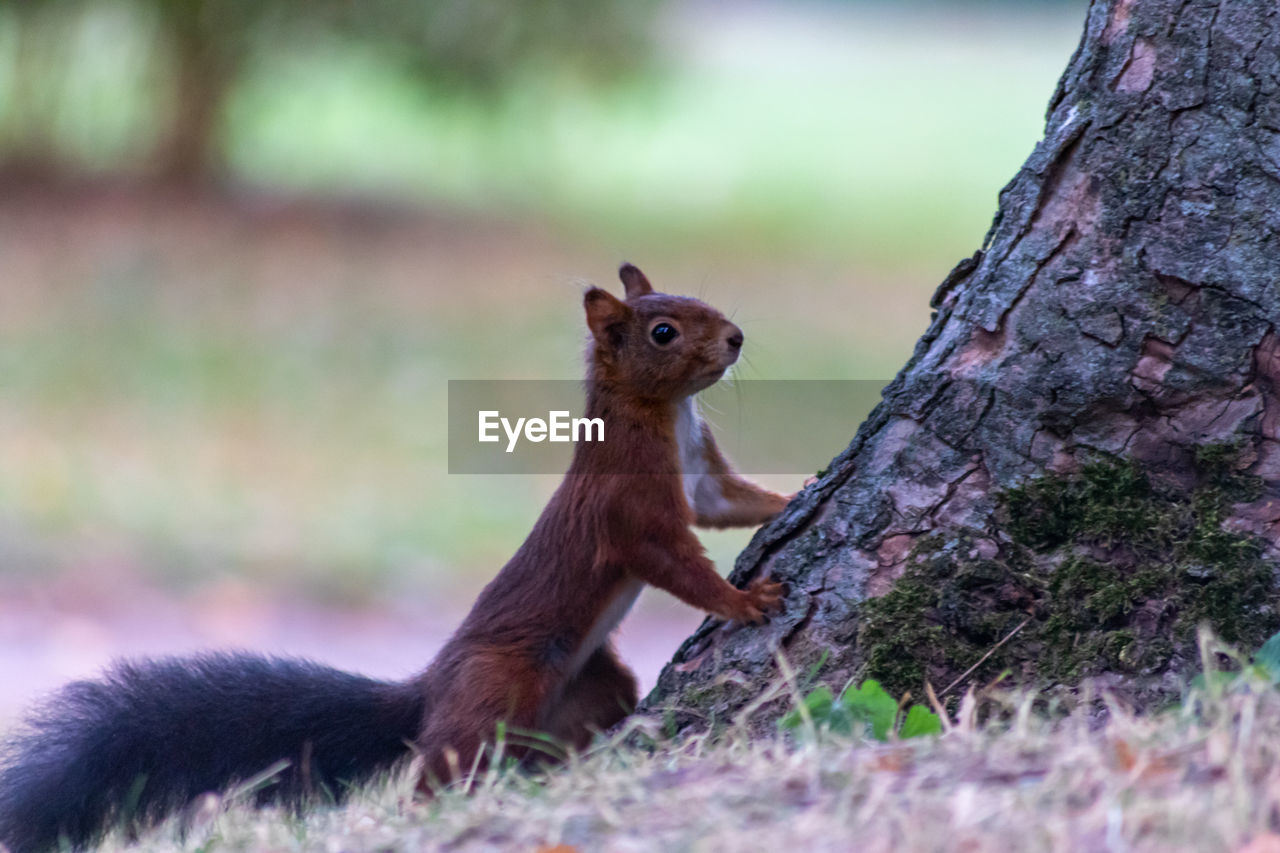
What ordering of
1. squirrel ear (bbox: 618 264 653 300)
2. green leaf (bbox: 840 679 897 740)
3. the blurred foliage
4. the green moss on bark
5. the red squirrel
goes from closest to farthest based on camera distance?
1. green leaf (bbox: 840 679 897 740)
2. the green moss on bark
3. the red squirrel
4. squirrel ear (bbox: 618 264 653 300)
5. the blurred foliage

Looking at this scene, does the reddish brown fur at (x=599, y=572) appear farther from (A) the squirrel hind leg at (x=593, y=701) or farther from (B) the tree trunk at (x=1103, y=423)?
(B) the tree trunk at (x=1103, y=423)

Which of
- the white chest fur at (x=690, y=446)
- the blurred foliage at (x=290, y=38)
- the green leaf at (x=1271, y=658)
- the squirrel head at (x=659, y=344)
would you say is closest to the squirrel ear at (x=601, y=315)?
the squirrel head at (x=659, y=344)

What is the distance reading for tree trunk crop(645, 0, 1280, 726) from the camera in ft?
6.68

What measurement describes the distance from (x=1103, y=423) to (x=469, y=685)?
1092 millimetres

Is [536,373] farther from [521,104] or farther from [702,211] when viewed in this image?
[702,211]

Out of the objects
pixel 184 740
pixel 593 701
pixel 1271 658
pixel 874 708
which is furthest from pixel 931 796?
pixel 184 740

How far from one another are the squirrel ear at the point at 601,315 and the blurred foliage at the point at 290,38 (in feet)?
23.0

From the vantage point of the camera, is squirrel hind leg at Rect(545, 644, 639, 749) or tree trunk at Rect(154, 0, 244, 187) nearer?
squirrel hind leg at Rect(545, 644, 639, 749)

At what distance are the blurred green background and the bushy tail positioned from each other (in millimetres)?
3712

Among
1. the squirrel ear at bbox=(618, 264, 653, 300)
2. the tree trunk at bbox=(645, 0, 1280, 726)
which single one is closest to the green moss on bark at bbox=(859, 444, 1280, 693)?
the tree trunk at bbox=(645, 0, 1280, 726)

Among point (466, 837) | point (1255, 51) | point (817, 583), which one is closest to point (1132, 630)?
point (817, 583)

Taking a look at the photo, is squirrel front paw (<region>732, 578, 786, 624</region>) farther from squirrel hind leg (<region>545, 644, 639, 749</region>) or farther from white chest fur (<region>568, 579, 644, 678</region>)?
squirrel hind leg (<region>545, 644, 639, 749</region>)

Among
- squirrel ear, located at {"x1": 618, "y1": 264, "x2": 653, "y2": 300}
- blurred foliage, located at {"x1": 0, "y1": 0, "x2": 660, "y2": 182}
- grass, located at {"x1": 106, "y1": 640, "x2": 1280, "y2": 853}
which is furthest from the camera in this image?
blurred foliage, located at {"x1": 0, "y1": 0, "x2": 660, "y2": 182}

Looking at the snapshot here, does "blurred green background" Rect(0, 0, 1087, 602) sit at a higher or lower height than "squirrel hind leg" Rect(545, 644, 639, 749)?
higher
